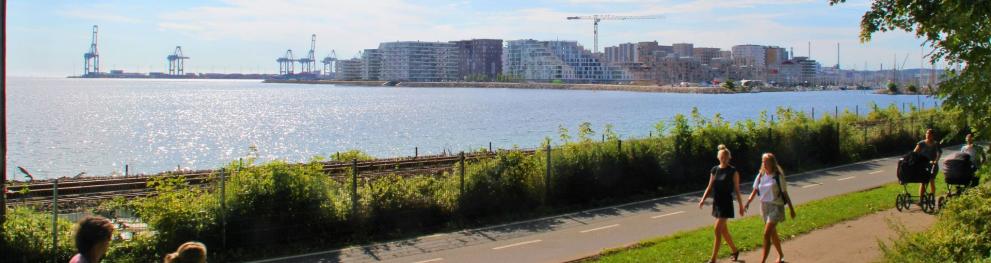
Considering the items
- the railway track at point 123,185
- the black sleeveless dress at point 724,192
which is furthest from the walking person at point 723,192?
the railway track at point 123,185

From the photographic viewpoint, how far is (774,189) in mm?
10148

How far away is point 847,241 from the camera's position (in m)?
11.9

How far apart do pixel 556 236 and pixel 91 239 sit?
9.38m

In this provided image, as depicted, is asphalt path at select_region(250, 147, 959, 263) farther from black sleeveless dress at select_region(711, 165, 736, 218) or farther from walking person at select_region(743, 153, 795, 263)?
walking person at select_region(743, 153, 795, 263)

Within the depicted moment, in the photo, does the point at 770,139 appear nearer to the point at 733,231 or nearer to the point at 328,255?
the point at 733,231

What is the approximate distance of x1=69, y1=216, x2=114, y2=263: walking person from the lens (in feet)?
16.8

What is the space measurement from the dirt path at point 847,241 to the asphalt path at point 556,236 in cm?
130

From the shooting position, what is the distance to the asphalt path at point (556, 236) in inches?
479

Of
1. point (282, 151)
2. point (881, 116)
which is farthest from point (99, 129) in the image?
point (881, 116)

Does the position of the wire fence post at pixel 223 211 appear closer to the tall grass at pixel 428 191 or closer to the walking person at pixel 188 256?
the tall grass at pixel 428 191

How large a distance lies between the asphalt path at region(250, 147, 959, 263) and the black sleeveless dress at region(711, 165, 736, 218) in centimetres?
234

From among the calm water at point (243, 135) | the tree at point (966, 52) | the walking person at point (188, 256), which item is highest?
the tree at point (966, 52)

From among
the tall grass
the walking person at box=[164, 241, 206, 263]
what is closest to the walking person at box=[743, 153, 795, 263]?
the tall grass

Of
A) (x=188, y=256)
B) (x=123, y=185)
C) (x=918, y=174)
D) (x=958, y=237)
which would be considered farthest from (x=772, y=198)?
(x=123, y=185)
